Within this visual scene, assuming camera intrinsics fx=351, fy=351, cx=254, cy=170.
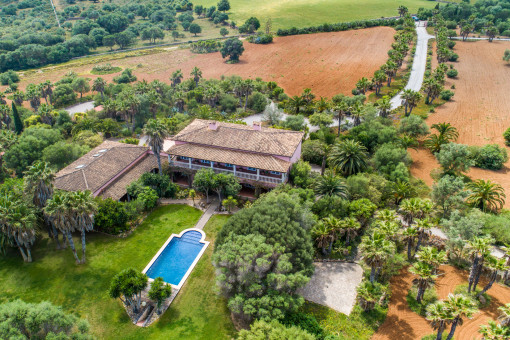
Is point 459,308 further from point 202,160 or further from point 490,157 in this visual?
point 490,157

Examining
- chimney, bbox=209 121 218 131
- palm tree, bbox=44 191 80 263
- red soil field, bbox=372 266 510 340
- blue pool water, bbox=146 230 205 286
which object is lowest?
red soil field, bbox=372 266 510 340

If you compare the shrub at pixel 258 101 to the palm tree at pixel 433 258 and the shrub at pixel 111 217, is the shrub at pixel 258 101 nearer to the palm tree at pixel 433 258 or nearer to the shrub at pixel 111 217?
the shrub at pixel 111 217

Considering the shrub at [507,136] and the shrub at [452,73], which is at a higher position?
the shrub at [452,73]

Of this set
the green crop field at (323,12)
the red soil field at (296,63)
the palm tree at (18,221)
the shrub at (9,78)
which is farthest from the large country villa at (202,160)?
the green crop field at (323,12)

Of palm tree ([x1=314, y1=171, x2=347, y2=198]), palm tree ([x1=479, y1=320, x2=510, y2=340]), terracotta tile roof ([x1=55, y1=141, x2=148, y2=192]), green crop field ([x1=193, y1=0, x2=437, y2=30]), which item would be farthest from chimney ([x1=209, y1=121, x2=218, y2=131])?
green crop field ([x1=193, y1=0, x2=437, y2=30])

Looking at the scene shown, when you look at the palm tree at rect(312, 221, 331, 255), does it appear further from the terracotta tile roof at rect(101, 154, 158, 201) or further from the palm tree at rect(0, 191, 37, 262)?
the palm tree at rect(0, 191, 37, 262)
